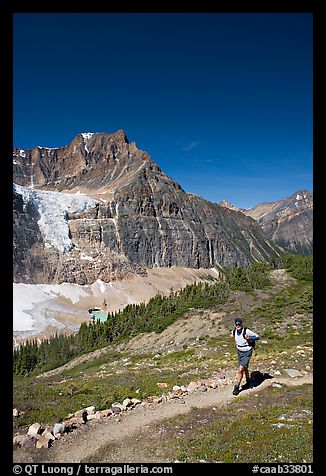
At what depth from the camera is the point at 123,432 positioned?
1016 centimetres

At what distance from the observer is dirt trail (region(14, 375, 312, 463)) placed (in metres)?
8.62

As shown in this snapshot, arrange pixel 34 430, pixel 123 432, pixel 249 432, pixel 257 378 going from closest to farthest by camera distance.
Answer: pixel 249 432
pixel 34 430
pixel 123 432
pixel 257 378

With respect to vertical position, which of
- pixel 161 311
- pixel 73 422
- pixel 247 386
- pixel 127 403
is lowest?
pixel 161 311

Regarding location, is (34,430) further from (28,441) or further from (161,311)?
(161,311)

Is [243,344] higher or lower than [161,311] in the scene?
higher

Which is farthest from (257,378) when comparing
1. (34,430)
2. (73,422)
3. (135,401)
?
(34,430)

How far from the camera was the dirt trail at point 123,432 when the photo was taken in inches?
340

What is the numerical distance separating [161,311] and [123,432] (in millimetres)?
52377

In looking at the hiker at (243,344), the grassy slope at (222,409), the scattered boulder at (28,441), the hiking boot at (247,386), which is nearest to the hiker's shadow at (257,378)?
the hiking boot at (247,386)

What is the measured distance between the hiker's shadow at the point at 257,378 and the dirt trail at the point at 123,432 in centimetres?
34
